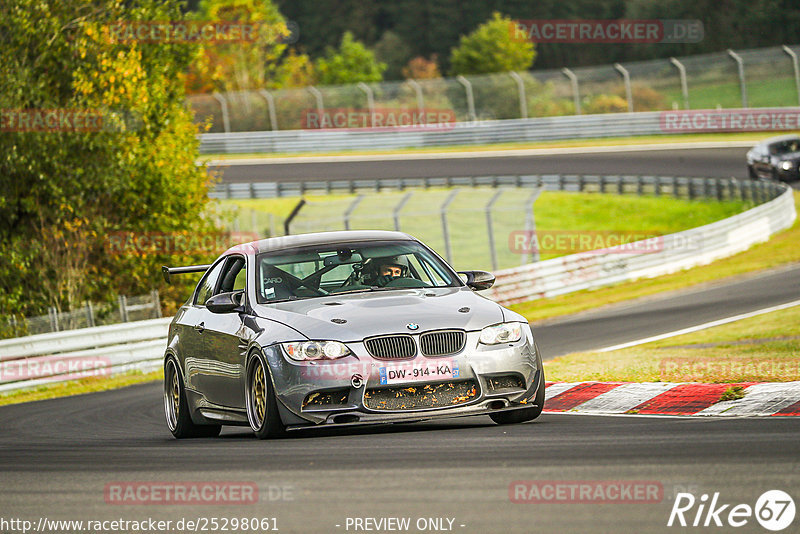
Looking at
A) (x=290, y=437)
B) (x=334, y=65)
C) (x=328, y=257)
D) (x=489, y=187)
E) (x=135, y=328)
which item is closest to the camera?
(x=290, y=437)

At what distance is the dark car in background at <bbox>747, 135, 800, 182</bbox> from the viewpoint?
4106cm

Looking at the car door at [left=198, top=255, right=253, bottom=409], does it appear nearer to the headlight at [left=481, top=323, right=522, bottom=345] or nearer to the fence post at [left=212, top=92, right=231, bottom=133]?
the headlight at [left=481, top=323, right=522, bottom=345]

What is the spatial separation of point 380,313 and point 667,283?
1976 cm

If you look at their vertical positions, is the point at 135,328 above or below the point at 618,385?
below

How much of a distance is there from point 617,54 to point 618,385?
8889 cm

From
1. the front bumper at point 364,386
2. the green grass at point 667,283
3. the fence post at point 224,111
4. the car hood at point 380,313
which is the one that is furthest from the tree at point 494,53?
the front bumper at point 364,386

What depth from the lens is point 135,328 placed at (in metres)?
21.2

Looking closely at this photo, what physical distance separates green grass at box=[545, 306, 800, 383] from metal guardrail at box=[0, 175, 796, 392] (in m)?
8.15

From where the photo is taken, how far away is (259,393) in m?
8.80

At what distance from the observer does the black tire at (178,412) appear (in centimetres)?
1044

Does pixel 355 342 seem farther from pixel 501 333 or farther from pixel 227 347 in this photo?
pixel 227 347

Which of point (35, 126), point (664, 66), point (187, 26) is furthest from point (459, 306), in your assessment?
point (664, 66)

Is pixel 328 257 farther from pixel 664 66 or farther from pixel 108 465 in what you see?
pixel 664 66

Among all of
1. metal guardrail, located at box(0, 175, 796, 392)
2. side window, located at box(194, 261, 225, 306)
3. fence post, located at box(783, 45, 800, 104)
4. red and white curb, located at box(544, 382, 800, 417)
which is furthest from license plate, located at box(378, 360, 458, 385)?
fence post, located at box(783, 45, 800, 104)
